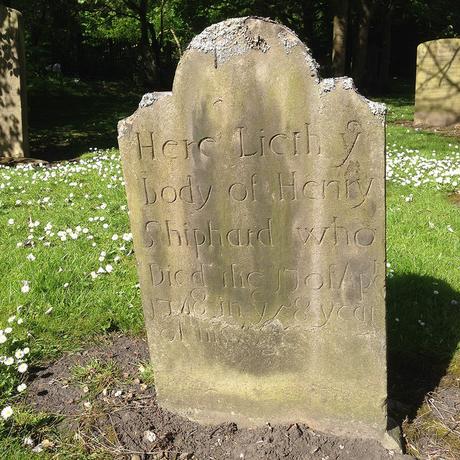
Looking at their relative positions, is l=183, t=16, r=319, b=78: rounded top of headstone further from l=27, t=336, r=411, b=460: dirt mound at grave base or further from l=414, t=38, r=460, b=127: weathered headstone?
l=414, t=38, r=460, b=127: weathered headstone

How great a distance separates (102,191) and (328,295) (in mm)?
5288

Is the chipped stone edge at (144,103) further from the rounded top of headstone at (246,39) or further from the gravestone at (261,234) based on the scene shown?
the rounded top of headstone at (246,39)

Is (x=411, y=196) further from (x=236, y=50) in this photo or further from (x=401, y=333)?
(x=236, y=50)

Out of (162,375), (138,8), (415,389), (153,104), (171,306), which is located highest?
(138,8)

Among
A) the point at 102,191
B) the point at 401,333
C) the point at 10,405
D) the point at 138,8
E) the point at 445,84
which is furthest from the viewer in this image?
the point at 138,8

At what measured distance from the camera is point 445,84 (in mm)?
12812

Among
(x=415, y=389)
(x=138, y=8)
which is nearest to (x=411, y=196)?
(x=415, y=389)

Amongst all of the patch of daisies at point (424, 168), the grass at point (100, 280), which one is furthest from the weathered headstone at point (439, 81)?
the grass at point (100, 280)

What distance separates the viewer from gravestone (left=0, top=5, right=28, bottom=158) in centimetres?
1007

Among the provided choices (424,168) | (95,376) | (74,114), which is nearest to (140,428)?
(95,376)

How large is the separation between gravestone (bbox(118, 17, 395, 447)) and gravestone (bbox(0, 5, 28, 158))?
28.0 ft

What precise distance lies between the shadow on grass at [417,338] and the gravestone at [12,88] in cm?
829

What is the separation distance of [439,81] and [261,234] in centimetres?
1163

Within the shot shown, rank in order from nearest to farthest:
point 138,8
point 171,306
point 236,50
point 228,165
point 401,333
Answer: point 236,50
point 228,165
point 171,306
point 401,333
point 138,8
